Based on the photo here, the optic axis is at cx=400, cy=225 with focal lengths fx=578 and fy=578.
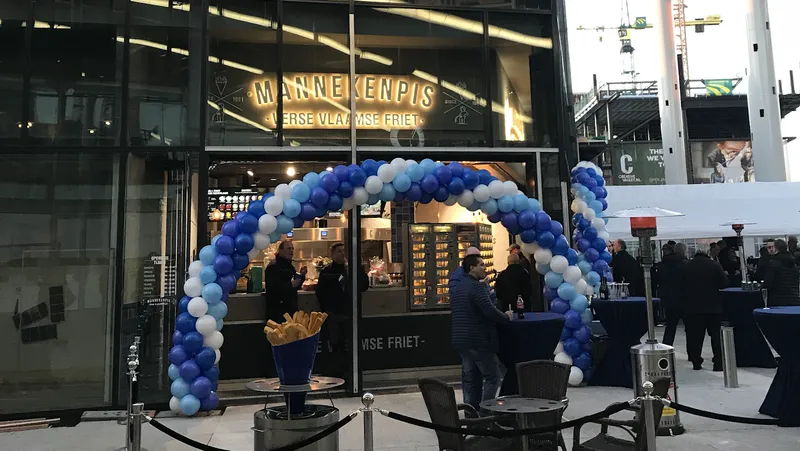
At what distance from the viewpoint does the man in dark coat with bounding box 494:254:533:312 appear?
8445 millimetres

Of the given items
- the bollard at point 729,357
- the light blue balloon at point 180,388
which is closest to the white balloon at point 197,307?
the light blue balloon at point 180,388

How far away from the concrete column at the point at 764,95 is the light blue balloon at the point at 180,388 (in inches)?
865

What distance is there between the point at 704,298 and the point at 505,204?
3356 mm

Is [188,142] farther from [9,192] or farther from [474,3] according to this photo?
[474,3]

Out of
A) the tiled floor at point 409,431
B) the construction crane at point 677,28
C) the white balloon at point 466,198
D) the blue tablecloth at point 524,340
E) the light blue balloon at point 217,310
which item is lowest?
the tiled floor at point 409,431

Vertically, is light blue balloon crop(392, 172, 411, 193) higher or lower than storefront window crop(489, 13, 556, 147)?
lower

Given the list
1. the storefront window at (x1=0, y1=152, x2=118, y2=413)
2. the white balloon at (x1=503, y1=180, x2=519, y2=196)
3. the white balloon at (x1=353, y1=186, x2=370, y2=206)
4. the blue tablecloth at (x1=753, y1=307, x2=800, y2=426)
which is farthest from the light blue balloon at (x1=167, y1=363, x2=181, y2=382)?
the blue tablecloth at (x1=753, y1=307, x2=800, y2=426)

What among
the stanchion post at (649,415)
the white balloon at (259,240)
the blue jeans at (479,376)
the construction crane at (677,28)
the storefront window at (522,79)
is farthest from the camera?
the construction crane at (677,28)

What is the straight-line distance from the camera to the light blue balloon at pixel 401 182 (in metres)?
6.84

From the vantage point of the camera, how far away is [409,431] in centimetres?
597

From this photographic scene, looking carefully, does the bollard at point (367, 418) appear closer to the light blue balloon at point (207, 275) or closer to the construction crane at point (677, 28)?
the light blue balloon at point (207, 275)

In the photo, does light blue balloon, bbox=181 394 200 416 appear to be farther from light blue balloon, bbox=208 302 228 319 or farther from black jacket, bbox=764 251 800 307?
black jacket, bbox=764 251 800 307

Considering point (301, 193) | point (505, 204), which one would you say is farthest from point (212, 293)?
point (505, 204)

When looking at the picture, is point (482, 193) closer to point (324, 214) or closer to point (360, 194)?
point (360, 194)
